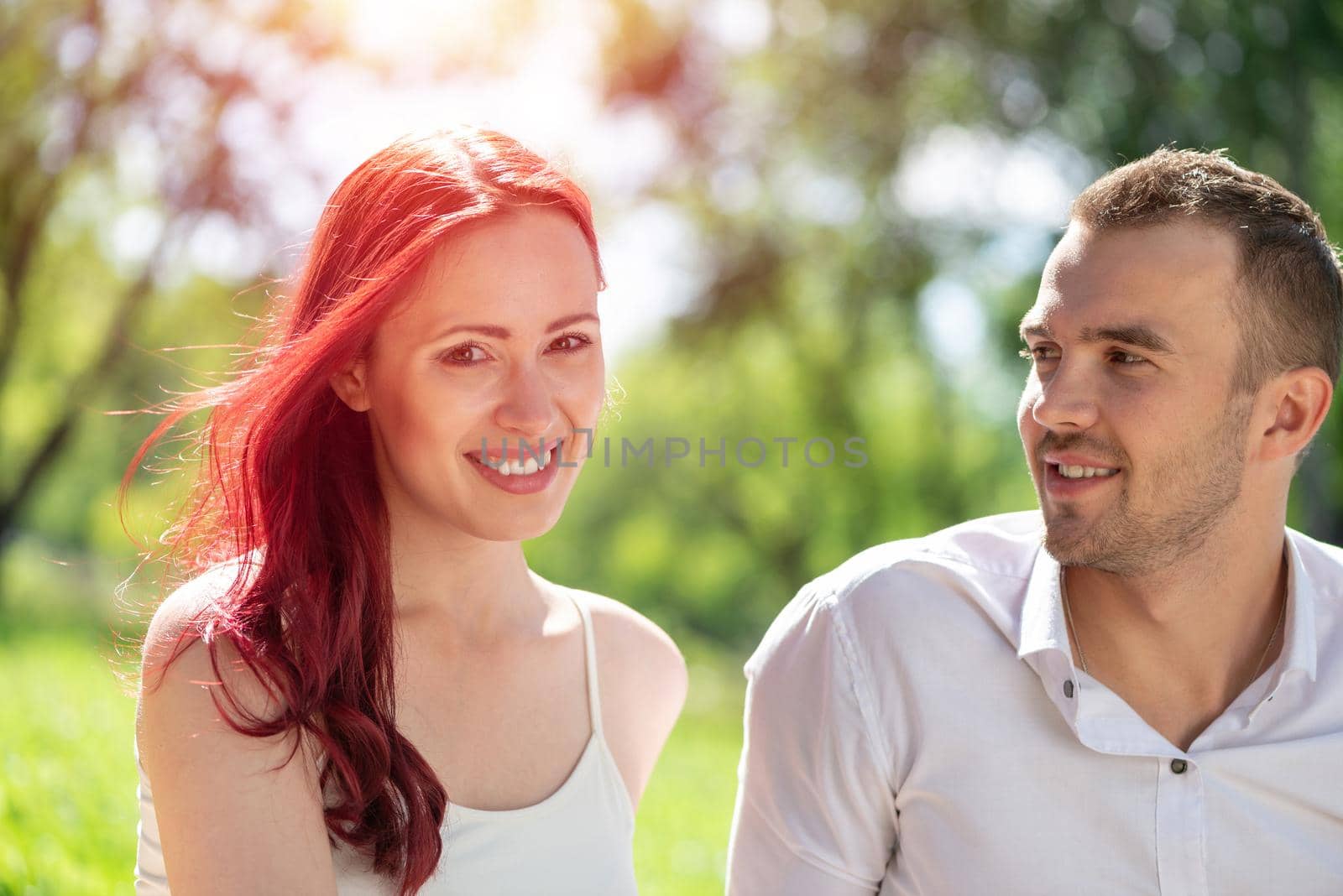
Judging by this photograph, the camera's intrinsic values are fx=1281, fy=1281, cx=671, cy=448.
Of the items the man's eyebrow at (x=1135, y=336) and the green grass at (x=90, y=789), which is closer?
the man's eyebrow at (x=1135, y=336)

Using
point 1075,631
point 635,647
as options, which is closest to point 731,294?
point 635,647

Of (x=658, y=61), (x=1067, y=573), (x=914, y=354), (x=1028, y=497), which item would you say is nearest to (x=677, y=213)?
(x=658, y=61)

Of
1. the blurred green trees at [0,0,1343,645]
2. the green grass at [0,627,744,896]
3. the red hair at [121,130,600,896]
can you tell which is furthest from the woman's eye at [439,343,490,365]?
the blurred green trees at [0,0,1343,645]

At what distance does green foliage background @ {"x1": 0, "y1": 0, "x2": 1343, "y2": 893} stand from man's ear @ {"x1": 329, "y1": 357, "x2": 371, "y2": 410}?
1.90m

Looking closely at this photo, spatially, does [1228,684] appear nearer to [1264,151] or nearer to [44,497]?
[1264,151]

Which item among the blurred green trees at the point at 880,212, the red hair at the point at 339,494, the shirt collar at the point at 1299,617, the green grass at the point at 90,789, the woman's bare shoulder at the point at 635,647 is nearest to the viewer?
the red hair at the point at 339,494

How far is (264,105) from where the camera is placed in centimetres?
613

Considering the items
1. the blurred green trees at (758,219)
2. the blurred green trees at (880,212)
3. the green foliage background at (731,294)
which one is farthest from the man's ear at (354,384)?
the blurred green trees at (880,212)

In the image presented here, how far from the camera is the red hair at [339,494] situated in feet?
6.15

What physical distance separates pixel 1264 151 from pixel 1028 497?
143 inches

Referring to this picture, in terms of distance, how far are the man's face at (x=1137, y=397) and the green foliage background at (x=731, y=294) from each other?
2333mm

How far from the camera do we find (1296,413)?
2.19 metres

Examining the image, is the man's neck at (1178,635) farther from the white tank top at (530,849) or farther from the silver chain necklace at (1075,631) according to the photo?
the white tank top at (530,849)

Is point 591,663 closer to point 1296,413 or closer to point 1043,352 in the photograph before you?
point 1043,352
